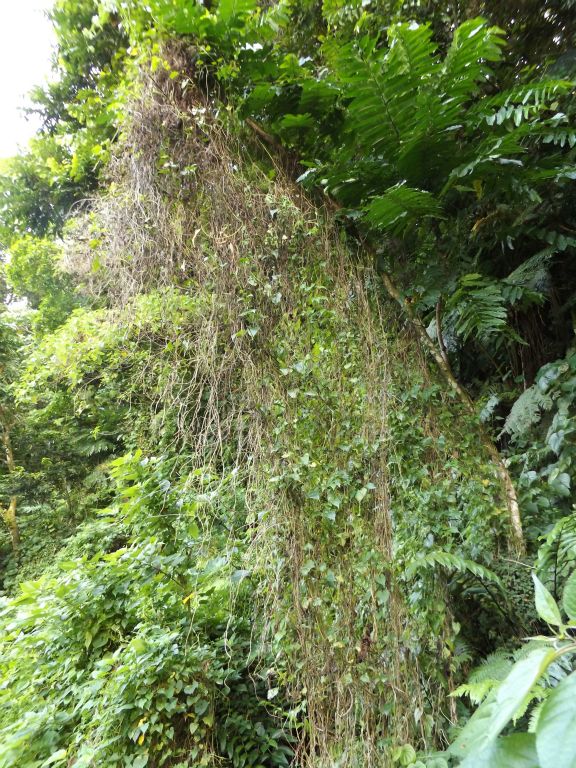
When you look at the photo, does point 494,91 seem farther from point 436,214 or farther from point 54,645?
point 54,645

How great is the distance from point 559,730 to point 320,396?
1305 mm

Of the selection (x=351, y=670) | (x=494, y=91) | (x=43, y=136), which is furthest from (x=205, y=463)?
(x=43, y=136)

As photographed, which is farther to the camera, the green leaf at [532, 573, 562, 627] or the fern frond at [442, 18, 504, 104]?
the fern frond at [442, 18, 504, 104]

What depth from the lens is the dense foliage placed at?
56.9 inches

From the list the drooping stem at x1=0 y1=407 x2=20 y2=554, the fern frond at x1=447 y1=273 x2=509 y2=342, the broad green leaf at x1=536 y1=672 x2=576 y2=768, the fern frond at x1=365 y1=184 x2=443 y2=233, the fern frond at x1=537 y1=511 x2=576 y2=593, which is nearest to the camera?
the broad green leaf at x1=536 y1=672 x2=576 y2=768

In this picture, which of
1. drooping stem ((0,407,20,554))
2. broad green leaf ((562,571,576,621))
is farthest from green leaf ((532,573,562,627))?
drooping stem ((0,407,20,554))

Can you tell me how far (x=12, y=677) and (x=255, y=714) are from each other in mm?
1079

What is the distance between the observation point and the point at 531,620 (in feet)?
4.92

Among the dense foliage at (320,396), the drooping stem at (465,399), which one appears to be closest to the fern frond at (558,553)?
the dense foliage at (320,396)

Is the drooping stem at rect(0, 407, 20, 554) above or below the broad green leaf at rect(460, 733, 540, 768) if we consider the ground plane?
above

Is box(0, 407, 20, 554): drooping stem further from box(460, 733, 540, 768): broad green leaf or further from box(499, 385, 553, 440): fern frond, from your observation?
box(460, 733, 540, 768): broad green leaf

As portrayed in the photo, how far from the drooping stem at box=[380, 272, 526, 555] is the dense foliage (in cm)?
1

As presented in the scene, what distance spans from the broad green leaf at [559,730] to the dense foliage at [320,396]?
41.0 inches

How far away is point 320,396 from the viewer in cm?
162
